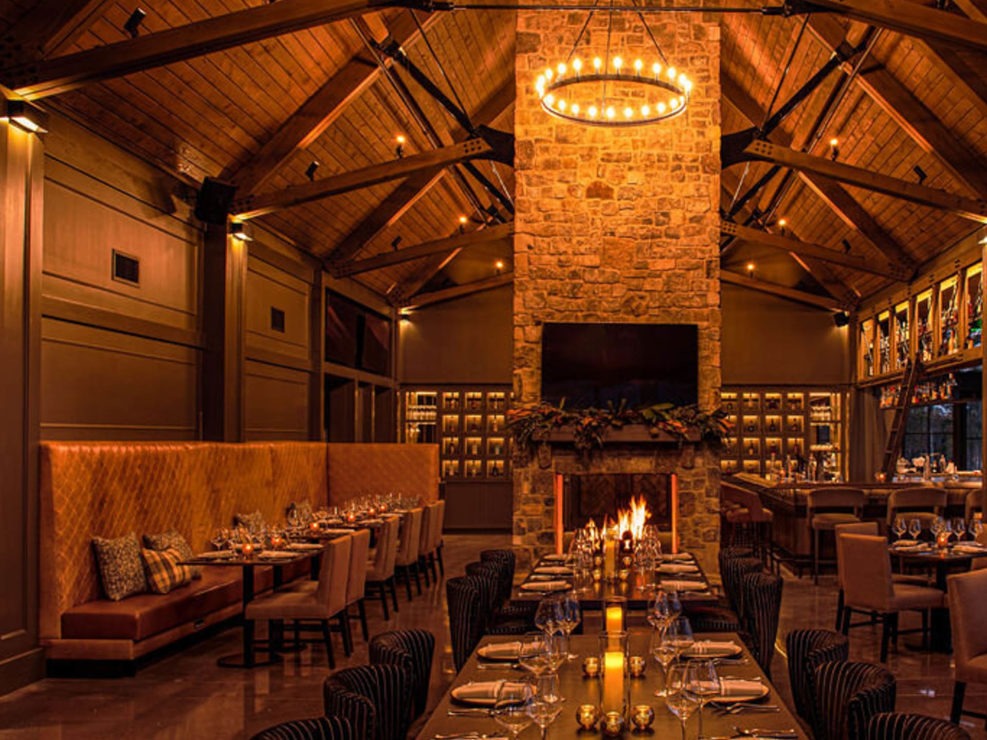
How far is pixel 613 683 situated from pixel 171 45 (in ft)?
17.9

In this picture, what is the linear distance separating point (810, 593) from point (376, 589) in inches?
179

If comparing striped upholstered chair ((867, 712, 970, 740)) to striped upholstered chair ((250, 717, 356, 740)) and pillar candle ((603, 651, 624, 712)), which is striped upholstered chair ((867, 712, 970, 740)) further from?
striped upholstered chair ((250, 717, 356, 740))

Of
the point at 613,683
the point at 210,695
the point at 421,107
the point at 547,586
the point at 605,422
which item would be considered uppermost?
the point at 421,107

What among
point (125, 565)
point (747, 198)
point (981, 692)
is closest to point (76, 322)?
point (125, 565)

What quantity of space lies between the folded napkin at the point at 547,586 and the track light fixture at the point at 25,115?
14.6 feet

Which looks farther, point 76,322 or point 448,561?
point 448,561

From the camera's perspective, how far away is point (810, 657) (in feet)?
12.6

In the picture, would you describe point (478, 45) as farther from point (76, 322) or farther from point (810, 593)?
point (810, 593)

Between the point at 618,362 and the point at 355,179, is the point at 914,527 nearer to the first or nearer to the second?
the point at 618,362

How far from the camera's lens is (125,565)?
23.1 feet

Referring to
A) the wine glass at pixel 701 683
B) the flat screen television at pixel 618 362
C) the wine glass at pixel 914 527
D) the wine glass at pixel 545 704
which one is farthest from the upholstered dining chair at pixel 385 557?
the wine glass at pixel 701 683

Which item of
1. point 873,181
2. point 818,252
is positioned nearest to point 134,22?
point 873,181

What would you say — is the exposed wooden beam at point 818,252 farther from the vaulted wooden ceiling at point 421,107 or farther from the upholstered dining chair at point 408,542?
the upholstered dining chair at point 408,542

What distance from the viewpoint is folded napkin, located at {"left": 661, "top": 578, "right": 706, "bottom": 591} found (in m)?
5.28
